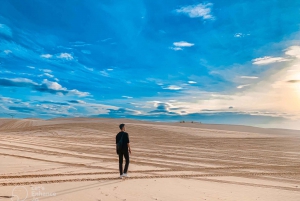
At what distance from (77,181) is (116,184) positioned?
1253 millimetres

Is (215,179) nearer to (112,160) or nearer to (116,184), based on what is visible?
(116,184)

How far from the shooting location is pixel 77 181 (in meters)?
8.32

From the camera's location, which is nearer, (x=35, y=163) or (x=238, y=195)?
(x=238, y=195)

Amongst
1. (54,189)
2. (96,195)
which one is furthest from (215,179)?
(54,189)

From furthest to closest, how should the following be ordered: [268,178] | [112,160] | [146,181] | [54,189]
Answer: [112,160] → [268,178] → [146,181] → [54,189]

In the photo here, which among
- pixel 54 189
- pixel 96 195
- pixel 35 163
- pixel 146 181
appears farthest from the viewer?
pixel 35 163

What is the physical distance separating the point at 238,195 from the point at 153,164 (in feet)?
17.4

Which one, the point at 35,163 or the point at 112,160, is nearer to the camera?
the point at 35,163

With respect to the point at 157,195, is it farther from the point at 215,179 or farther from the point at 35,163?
the point at 35,163

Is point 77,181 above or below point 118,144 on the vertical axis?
below

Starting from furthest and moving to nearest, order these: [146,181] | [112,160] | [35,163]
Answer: [112,160] < [35,163] < [146,181]

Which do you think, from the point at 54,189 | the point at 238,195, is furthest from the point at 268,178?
the point at 54,189

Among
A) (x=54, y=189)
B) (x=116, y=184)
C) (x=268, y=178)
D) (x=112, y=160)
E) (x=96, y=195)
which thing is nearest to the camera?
(x=96, y=195)

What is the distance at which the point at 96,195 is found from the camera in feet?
22.3
